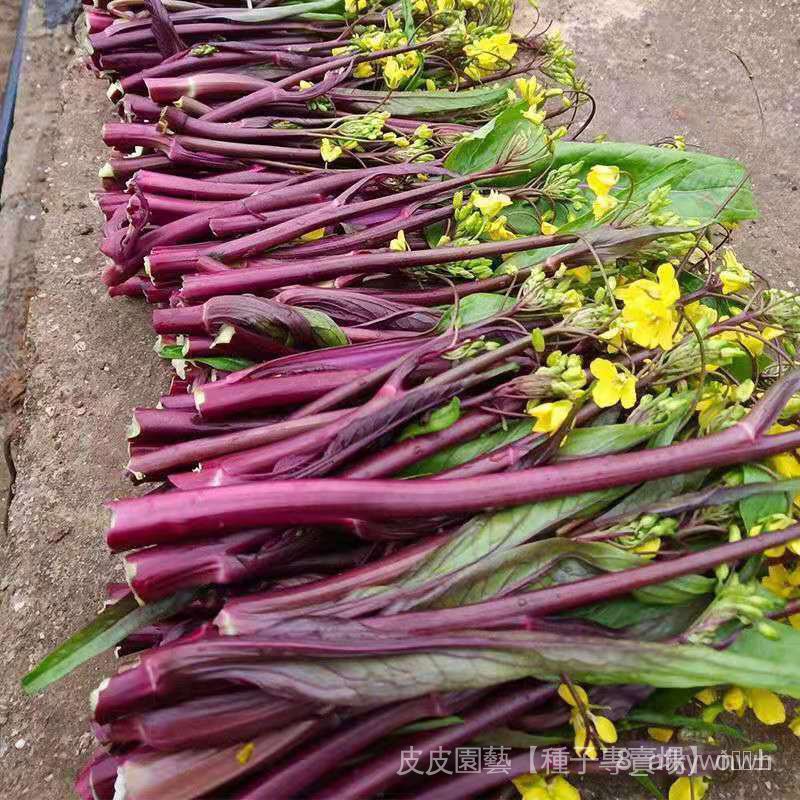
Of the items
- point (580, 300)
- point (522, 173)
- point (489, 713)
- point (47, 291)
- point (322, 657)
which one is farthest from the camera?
point (47, 291)

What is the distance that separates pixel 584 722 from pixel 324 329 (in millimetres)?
1072

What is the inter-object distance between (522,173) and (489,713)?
153 cm

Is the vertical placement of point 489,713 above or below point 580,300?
below

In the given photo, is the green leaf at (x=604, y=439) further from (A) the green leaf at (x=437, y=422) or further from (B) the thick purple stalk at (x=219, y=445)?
(B) the thick purple stalk at (x=219, y=445)

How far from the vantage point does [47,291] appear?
8.62ft

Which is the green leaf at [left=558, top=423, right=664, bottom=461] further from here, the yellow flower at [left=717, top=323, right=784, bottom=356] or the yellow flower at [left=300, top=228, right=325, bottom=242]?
the yellow flower at [left=300, top=228, right=325, bottom=242]

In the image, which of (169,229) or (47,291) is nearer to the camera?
(169,229)

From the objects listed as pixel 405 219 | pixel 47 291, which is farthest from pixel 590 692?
pixel 47 291

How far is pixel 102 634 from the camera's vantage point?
1451 mm

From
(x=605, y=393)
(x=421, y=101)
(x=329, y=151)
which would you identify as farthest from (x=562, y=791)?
(x=421, y=101)

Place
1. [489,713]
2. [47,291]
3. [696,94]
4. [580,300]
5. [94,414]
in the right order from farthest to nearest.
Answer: [696,94] < [47,291] < [94,414] < [580,300] < [489,713]

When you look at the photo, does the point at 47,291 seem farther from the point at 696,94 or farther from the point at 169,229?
the point at 696,94

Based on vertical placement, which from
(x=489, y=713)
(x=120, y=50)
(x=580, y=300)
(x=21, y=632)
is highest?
(x=580, y=300)

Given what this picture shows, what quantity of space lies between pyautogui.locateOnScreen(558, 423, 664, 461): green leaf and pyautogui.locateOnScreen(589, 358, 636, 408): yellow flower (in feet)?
0.19
